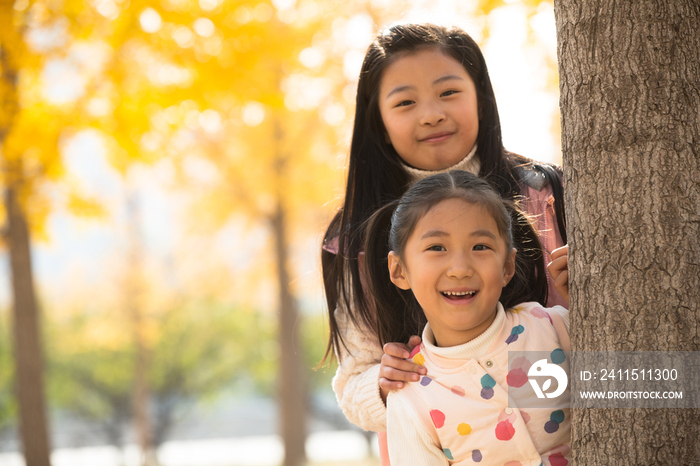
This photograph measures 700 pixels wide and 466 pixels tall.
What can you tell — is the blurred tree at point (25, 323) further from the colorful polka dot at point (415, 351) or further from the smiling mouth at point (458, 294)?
the smiling mouth at point (458, 294)

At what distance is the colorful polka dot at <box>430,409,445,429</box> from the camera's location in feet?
5.55

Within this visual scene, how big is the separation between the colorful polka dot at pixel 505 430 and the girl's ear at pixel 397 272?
450mm

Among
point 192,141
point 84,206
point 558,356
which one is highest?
point 192,141

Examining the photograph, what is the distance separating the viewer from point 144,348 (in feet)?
42.3

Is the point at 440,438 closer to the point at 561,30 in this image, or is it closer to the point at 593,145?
the point at 593,145

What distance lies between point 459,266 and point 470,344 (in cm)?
22

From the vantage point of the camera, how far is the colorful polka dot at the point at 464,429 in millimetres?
1667

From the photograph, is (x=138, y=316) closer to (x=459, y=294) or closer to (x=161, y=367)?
(x=161, y=367)

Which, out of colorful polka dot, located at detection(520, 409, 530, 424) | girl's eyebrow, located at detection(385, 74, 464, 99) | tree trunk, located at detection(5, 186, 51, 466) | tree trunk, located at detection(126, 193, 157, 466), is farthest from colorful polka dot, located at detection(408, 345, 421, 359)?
tree trunk, located at detection(126, 193, 157, 466)

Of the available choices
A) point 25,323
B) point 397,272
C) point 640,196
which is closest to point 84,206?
point 25,323

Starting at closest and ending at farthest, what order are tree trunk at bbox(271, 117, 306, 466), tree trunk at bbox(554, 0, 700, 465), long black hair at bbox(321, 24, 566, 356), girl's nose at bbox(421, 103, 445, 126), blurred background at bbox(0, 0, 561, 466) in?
tree trunk at bbox(554, 0, 700, 465) < girl's nose at bbox(421, 103, 445, 126) < long black hair at bbox(321, 24, 566, 356) < blurred background at bbox(0, 0, 561, 466) < tree trunk at bbox(271, 117, 306, 466)

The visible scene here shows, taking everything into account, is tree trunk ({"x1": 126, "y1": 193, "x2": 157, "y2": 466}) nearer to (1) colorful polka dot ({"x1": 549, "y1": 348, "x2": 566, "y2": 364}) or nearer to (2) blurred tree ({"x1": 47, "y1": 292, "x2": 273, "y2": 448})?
(2) blurred tree ({"x1": 47, "y1": 292, "x2": 273, "y2": 448})

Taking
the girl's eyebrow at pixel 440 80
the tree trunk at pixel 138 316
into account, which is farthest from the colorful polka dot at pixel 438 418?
the tree trunk at pixel 138 316

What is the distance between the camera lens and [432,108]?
2.10 m
